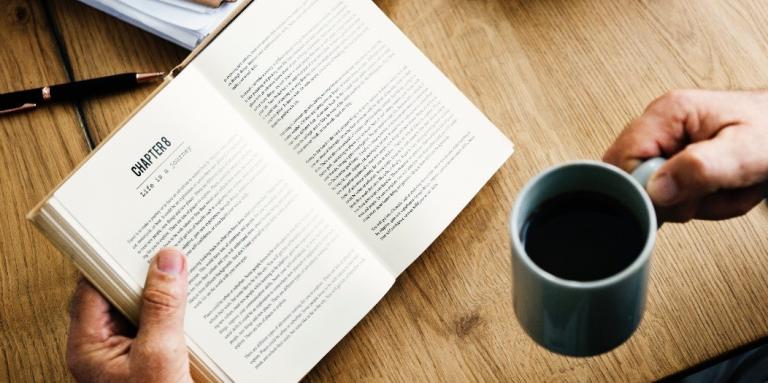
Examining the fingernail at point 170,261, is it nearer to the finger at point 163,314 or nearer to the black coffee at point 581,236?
the finger at point 163,314

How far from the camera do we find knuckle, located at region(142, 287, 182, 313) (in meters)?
0.70

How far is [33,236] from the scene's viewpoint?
2.75 feet

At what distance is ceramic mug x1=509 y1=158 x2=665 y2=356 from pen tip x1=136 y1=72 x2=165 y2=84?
0.51m

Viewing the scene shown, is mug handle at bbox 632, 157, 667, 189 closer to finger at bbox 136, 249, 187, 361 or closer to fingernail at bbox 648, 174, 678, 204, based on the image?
fingernail at bbox 648, 174, 678, 204

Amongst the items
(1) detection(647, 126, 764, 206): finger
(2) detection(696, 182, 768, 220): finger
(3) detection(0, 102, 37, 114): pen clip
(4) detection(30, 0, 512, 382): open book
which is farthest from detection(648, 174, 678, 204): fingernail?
(3) detection(0, 102, 37, 114): pen clip

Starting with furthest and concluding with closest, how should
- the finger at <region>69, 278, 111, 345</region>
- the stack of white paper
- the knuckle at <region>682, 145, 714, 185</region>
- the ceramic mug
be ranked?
the stack of white paper
the finger at <region>69, 278, 111, 345</region>
the knuckle at <region>682, 145, 714, 185</region>
the ceramic mug

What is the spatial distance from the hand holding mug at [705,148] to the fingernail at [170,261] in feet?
1.38

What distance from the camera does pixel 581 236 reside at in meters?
0.60

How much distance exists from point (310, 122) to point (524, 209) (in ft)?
1.04

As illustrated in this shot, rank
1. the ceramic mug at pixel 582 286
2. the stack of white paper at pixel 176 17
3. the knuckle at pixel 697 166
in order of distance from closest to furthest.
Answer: the ceramic mug at pixel 582 286, the knuckle at pixel 697 166, the stack of white paper at pixel 176 17

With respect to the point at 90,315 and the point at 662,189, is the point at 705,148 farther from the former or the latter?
the point at 90,315

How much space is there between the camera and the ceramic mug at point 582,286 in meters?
0.52

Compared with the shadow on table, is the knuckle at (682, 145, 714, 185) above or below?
above

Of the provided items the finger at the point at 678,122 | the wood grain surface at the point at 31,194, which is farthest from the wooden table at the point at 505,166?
the finger at the point at 678,122
